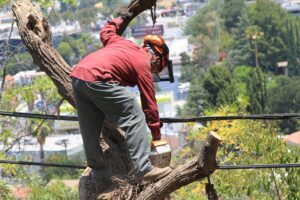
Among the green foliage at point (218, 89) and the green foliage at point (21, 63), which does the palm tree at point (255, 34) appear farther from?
the green foliage at point (21, 63)

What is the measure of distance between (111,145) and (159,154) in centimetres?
54

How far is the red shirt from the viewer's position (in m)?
4.66

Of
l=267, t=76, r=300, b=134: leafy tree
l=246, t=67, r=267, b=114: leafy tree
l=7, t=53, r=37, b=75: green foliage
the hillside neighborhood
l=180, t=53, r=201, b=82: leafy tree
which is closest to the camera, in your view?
the hillside neighborhood

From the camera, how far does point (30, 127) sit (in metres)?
18.3

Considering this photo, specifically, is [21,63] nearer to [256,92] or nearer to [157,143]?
[157,143]

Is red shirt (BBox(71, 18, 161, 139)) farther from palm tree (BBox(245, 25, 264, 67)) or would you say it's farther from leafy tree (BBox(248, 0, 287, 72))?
leafy tree (BBox(248, 0, 287, 72))

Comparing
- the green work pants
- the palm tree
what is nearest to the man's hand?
the green work pants

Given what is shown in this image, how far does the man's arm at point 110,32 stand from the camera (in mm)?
5059

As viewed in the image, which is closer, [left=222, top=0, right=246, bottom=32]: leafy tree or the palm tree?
the palm tree

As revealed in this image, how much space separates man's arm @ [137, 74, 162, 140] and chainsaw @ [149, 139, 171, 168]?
0.08 meters

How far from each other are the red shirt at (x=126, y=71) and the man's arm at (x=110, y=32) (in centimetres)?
25

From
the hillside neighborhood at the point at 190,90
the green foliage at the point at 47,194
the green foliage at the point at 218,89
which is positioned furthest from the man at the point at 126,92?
the green foliage at the point at 218,89

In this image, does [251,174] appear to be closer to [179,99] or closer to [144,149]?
[144,149]

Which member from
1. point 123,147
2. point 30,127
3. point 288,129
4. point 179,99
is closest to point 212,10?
point 179,99
